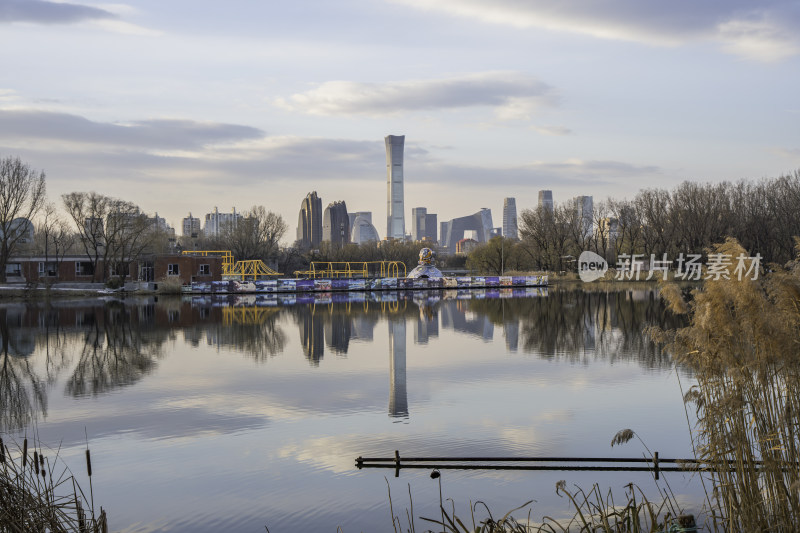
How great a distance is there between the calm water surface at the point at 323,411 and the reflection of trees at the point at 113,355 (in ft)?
0.30

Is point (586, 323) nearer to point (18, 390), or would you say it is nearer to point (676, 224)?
point (18, 390)

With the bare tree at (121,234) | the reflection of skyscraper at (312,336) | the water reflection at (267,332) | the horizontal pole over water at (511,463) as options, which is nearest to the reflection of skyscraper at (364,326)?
the water reflection at (267,332)

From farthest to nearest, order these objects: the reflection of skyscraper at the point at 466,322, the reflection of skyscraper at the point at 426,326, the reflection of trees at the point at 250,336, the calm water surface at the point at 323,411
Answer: the reflection of skyscraper at the point at 466,322
the reflection of skyscraper at the point at 426,326
the reflection of trees at the point at 250,336
the calm water surface at the point at 323,411

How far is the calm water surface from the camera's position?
9445 millimetres

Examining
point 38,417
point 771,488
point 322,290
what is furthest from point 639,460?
point 322,290

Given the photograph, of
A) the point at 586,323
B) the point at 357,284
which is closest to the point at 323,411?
the point at 586,323

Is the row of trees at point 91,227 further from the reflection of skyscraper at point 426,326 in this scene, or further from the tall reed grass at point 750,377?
the tall reed grass at point 750,377

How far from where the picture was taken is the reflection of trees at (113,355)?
61.3 ft

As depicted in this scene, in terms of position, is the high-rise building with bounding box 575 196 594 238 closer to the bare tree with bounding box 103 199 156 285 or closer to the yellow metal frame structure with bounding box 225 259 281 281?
the yellow metal frame structure with bounding box 225 259 281 281

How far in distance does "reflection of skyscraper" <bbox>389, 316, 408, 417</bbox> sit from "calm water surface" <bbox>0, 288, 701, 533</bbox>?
98 mm

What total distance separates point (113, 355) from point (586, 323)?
19029mm

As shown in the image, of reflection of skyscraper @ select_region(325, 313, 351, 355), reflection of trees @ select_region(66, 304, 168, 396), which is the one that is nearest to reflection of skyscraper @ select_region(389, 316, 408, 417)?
reflection of skyscraper @ select_region(325, 313, 351, 355)

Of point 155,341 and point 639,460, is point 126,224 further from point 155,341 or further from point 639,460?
point 639,460

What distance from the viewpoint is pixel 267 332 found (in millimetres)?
30062
